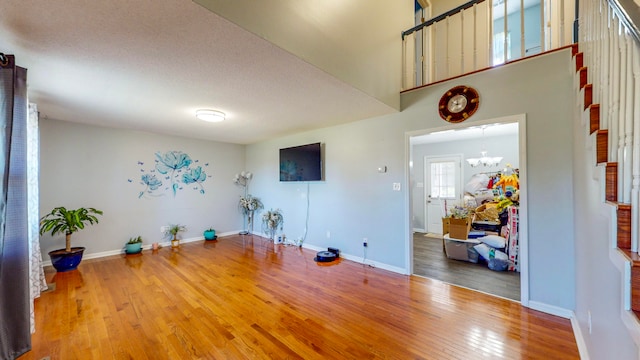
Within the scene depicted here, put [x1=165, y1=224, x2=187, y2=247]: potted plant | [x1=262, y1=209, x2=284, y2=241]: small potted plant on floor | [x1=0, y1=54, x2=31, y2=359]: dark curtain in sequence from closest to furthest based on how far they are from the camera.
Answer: [x1=0, y1=54, x2=31, y2=359]: dark curtain < [x1=165, y1=224, x2=187, y2=247]: potted plant < [x1=262, y1=209, x2=284, y2=241]: small potted plant on floor

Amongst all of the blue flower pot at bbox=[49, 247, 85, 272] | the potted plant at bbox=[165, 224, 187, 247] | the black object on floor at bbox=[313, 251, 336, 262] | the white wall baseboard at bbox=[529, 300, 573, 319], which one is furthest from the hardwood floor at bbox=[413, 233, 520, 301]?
the blue flower pot at bbox=[49, 247, 85, 272]

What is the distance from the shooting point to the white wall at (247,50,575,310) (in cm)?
236

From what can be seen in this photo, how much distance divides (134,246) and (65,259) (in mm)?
956

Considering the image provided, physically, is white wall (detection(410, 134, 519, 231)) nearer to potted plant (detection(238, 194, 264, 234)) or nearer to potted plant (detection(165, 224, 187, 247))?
potted plant (detection(238, 194, 264, 234))

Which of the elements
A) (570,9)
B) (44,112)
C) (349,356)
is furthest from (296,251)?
(570,9)

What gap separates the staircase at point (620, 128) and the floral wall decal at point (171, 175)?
578 cm

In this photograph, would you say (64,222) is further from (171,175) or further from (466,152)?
(466,152)

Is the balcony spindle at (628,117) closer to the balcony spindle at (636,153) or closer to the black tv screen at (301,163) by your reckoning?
the balcony spindle at (636,153)

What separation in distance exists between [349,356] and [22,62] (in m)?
3.44

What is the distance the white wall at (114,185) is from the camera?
3.88m

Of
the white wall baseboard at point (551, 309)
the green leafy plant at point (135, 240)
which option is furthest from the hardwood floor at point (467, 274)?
the green leafy plant at point (135, 240)

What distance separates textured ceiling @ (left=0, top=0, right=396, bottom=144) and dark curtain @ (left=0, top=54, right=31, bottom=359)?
Result: 0.34 m

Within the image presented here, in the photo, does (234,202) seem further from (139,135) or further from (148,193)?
(139,135)

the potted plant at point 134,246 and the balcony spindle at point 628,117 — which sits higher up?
the balcony spindle at point 628,117
